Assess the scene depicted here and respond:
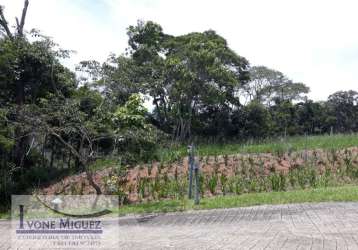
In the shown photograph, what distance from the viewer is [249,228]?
736 cm

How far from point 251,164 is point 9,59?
8.73 m

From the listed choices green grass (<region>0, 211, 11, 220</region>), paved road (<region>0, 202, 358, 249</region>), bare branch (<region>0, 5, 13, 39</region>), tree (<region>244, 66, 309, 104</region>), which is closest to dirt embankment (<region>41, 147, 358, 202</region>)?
green grass (<region>0, 211, 11, 220</region>)

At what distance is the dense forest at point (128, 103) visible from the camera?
39.1 ft

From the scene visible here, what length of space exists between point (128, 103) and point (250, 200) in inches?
195

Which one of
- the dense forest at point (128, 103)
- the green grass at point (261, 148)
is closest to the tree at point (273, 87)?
the dense forest at point (128, 103)

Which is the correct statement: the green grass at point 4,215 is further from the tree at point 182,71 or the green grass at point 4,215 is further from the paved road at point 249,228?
the tree at point 182,71

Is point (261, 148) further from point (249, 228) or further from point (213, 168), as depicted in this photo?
point (249, 228)

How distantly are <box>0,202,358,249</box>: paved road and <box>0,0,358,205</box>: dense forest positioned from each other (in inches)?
133

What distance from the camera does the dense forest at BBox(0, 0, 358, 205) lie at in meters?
11.9

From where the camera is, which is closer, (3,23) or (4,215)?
(4,215)

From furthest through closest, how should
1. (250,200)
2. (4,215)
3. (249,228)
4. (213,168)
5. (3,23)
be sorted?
1. (3,23)
2. (213,168)
3. (4,215)
4. (250,200)
5. (249,228)

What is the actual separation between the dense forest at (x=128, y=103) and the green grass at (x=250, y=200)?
2072 mm

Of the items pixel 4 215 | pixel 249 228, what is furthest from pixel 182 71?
pixel 249 228

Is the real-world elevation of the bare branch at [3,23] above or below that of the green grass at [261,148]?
above
